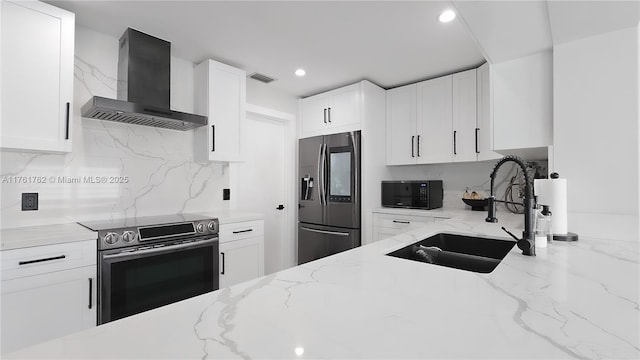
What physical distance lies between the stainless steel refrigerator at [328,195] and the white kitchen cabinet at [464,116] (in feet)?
3.28

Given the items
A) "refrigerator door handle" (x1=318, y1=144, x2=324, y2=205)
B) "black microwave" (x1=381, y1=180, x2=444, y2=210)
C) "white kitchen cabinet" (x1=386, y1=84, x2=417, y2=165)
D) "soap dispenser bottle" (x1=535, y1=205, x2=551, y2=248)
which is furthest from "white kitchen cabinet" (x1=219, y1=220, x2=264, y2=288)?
"soap dispenser bottle" (x1=535, y1=205, x2=551, y2=248)

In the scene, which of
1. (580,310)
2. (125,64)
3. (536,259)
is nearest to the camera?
(580,310)

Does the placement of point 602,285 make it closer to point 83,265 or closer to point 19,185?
point 83,265

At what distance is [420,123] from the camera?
11.0ft

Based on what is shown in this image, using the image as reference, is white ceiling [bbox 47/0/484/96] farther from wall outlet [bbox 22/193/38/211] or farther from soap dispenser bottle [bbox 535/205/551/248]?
soap dispenser bottle [bbox 535/205/551/248]

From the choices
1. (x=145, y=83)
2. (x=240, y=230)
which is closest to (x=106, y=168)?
(x=145, y=83)

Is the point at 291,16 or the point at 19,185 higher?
the point at 291,16

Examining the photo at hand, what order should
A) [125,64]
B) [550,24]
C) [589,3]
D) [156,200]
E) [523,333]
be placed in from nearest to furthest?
[523,333] → [589,3] → [550,24] → [125,64] → [156,200]

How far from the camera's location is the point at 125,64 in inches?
89.8

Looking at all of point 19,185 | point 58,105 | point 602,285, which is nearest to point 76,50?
point 58,105

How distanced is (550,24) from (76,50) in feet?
9.81

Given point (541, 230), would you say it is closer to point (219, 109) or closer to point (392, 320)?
point (392, 320)

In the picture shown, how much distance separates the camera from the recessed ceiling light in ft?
6.63

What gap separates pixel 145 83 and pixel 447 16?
2.24m
